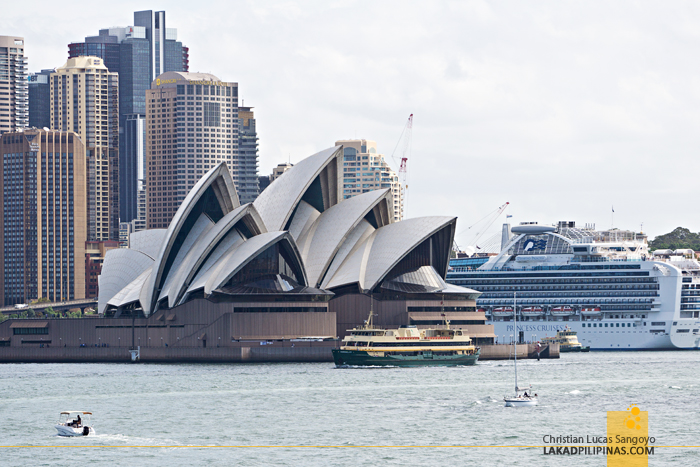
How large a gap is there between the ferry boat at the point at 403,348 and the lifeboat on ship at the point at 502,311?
35.1 m

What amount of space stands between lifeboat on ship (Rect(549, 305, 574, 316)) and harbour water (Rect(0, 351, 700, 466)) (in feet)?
115

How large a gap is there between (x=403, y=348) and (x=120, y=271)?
3504 cm

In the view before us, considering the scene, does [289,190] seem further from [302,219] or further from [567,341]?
[567,341]

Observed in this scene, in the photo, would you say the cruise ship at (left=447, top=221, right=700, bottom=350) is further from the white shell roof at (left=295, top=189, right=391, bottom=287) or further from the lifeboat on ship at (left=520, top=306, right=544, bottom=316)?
the white shell roof at (left=295, top=189, right=391, bottom=287)

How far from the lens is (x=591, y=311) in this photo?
116750 millimetres

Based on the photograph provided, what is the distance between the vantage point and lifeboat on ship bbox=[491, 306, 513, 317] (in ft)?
396

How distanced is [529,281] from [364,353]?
42.1 m

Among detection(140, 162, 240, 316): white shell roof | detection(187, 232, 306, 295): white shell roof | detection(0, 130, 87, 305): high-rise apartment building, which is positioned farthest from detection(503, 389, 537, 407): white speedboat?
detection(0, 130, 87, 305): high-rise apartment building

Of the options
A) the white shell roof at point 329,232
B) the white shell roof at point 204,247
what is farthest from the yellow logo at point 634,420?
the white shell roof at point 329,232

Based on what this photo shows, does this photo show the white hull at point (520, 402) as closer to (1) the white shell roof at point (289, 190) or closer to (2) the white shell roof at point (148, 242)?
(1) the white shell roof at point (289, 190)

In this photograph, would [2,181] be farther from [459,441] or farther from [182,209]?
[459,441]

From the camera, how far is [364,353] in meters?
82.2

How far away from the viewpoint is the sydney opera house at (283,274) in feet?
315

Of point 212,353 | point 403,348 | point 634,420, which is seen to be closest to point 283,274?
point 212,353
